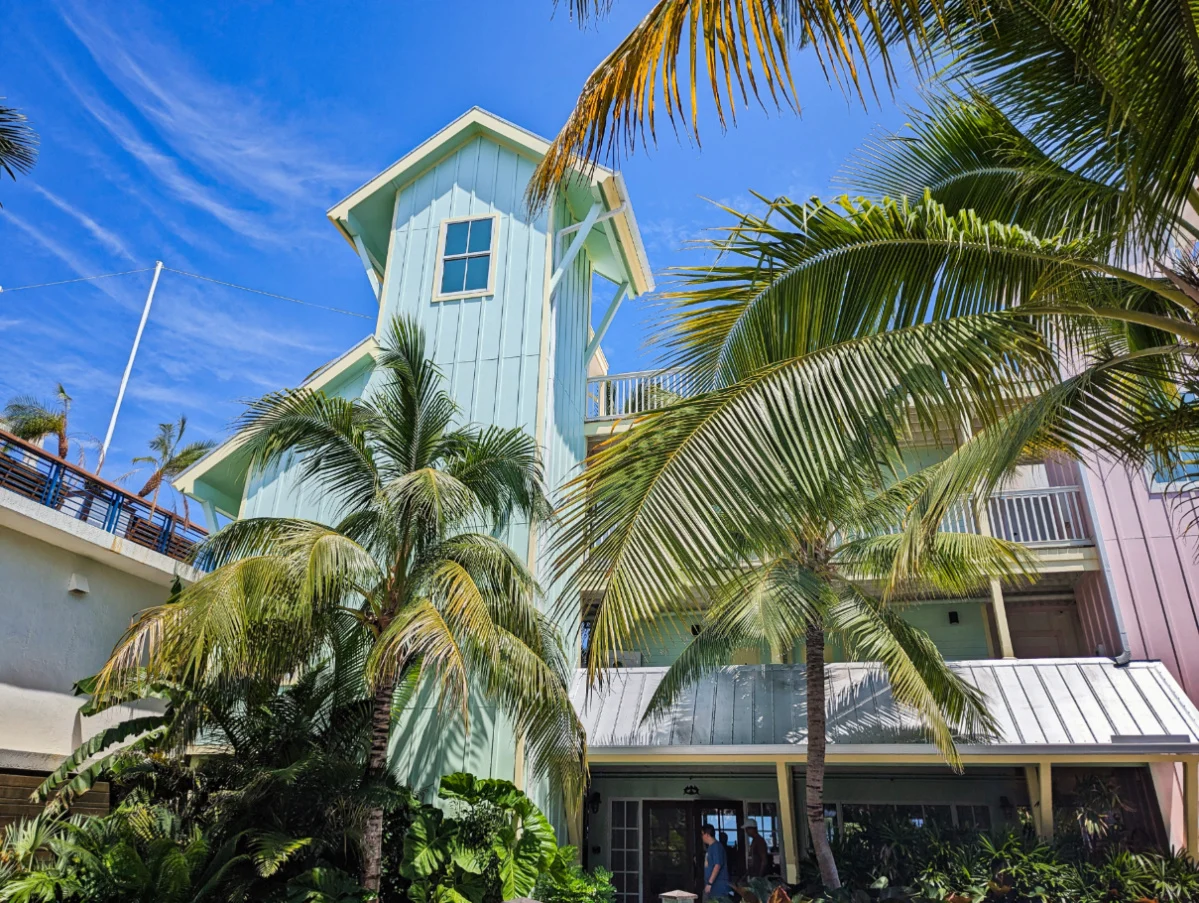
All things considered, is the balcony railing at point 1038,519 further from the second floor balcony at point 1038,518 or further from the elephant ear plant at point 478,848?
the elephant ear plant at point 478,848

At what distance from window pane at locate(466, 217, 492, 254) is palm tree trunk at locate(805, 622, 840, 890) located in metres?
8.53

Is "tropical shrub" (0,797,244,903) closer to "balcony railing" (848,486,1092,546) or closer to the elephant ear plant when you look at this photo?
the elephant ear plant

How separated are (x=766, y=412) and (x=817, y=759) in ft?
25.2

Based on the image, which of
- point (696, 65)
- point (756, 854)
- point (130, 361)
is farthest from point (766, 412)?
point (130, 361)

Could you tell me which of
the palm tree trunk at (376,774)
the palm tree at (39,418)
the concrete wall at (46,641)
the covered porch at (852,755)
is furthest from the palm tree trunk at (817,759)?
the palm tree at (39,418)

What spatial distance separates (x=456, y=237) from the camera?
49.8ft

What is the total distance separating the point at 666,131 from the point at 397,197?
45.1ft

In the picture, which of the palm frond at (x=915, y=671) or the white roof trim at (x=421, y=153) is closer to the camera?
the palm frond at (x=915, y=671)

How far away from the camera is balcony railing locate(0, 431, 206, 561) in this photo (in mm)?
10836

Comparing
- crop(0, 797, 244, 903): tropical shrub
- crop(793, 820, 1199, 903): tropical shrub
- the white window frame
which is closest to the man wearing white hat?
crop(793, 820, 1199, 903): tropical shrub

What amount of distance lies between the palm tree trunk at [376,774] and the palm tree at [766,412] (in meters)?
5.91

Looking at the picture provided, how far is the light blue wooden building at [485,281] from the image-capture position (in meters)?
13.7

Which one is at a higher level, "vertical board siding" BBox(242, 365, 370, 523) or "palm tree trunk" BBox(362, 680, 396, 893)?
"vertical board siding" BBox(242, 365, 370, 523)

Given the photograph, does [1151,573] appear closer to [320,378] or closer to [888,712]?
[888,712]
